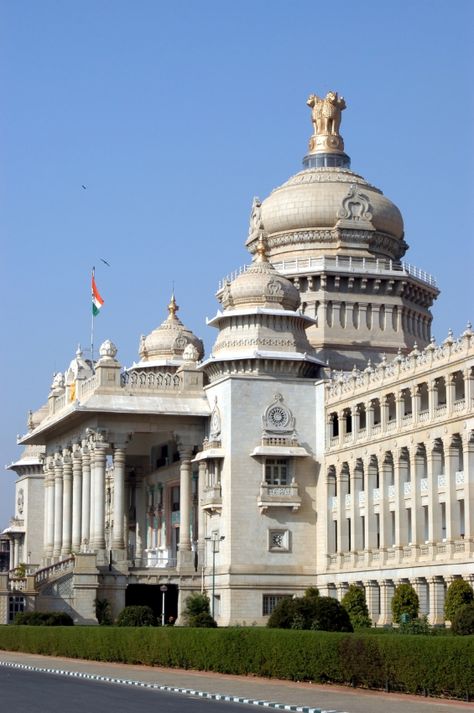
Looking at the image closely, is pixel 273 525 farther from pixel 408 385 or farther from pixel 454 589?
pixel 454 589

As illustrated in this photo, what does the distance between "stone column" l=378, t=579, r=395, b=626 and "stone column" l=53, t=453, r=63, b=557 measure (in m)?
29.2

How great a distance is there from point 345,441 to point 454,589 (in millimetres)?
16896

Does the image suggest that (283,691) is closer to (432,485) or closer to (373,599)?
(432,485)

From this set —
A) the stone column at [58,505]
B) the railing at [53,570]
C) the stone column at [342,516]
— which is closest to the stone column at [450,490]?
the stone column at [342,516]

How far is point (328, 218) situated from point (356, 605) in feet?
101

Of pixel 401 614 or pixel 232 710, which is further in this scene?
pixel 401 614

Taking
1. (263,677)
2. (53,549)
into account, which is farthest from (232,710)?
(53,549)

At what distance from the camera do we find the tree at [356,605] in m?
70.7

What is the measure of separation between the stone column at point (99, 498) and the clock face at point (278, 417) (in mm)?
10006

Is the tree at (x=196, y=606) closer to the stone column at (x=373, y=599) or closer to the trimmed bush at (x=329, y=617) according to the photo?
the stone column at (x=373, y=599)

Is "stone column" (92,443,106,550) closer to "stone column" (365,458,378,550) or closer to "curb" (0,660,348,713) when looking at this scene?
"stone column" (365,458,378,550)

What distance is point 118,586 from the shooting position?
7950 centimetres

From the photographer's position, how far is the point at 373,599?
73.5 m

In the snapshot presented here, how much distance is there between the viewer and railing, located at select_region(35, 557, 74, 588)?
79750 mm
